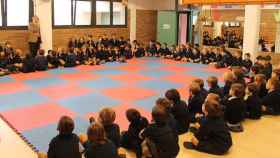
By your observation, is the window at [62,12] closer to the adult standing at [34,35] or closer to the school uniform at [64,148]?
the adult standing at [34,35]

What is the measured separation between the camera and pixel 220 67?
13.1 metres

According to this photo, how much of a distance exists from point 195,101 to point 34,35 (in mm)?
9497

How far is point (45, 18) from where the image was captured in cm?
1370

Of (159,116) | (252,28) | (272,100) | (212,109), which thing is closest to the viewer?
(159,116)

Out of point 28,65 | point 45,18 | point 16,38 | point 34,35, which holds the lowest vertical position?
point 28,65

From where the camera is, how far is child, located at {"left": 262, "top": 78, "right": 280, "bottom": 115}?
6824 mm

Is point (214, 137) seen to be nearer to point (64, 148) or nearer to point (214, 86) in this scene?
point (214, 86)

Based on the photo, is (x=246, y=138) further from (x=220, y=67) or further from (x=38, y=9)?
(x=38, y=9)

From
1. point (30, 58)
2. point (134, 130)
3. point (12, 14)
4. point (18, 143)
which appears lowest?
point (18, 143)

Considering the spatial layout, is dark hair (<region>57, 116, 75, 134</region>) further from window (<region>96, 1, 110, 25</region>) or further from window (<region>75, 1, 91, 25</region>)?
window (<region>96, 1, 110, 25</region>)

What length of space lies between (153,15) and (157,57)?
13.3 feet

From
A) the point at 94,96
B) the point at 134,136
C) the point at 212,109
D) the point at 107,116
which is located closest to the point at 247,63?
the point at 94,96

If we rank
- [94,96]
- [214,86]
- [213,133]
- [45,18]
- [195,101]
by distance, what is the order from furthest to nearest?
[45,18], [94,96], [214,86], [195,101], [213,133]

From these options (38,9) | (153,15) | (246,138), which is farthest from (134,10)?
(246,138)
